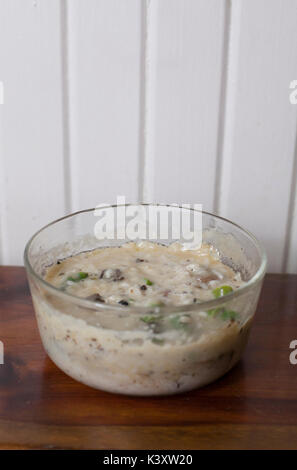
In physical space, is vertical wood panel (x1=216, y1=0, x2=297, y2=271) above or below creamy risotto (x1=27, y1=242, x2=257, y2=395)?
above

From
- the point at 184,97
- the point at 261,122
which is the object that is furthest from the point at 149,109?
the point at 261,122

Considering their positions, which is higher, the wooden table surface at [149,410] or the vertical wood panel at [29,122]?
the vertical wood panel at [29,122]

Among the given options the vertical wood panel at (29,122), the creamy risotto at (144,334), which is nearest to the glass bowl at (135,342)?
the creamy risotto at (144,334)

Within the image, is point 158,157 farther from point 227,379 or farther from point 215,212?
point 227,379

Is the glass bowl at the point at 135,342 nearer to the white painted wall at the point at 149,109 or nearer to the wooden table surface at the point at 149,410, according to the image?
the wooden table surface at the point at 149,410

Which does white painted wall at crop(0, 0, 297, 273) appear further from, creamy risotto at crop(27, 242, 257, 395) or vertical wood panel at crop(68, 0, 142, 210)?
creamy risotto at crop(27, 242, 257, 395)

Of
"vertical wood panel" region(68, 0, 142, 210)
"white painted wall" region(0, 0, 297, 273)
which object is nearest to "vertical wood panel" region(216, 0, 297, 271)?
"white painted wall" region(0, 0, 297, 273)

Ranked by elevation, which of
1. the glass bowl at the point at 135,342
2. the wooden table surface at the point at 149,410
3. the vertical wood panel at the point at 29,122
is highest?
the vertical wood panel at the point at 29,122
